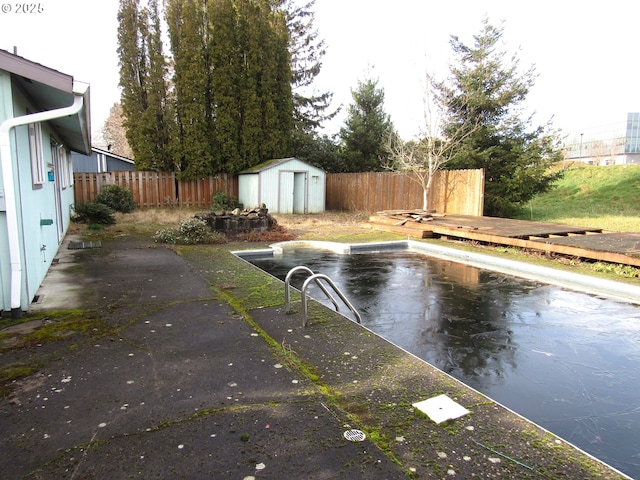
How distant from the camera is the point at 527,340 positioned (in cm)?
469

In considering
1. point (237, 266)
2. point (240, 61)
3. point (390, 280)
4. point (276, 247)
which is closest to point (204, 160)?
point (240, 61)

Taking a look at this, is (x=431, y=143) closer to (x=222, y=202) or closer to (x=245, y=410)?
(x=222, y=202)

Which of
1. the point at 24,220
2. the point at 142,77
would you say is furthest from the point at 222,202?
the point at 24,220

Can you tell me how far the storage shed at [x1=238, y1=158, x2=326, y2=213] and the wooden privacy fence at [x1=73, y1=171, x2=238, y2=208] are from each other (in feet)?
6.11

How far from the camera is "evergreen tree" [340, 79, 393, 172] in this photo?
23953mm

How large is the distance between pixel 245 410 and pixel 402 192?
54.3 feet

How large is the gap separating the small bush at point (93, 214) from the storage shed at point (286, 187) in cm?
631

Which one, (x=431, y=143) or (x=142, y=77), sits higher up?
(x=142, y=77)

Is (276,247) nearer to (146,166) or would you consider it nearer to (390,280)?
(390,280)

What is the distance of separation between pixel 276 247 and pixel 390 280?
3464 mm

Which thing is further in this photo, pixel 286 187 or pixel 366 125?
pixel 366 125

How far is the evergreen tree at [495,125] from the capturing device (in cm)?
1706

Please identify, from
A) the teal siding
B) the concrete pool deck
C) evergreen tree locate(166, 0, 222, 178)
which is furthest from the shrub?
the concrete pool deck

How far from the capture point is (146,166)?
19.7 meters
